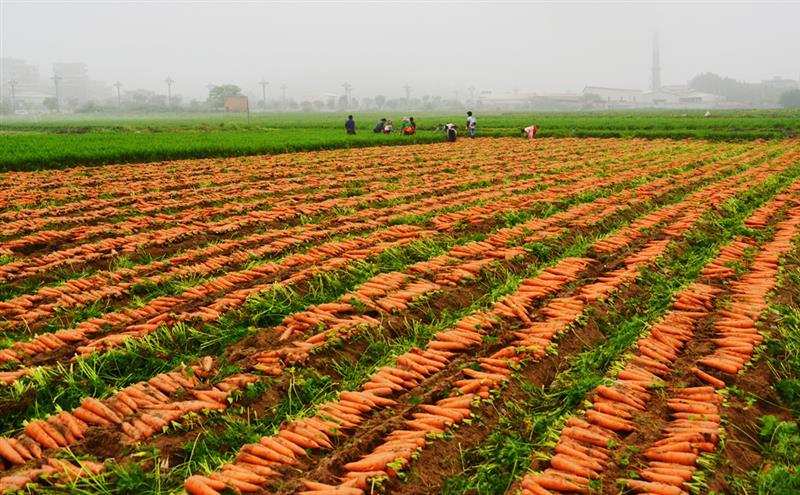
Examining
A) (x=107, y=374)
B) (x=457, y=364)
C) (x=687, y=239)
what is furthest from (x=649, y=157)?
(x=107, y=374)

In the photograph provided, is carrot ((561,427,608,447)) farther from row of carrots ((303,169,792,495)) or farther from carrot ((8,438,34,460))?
carrot ((8,438,34,460))

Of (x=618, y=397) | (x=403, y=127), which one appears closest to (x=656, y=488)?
(x=618, y=397)

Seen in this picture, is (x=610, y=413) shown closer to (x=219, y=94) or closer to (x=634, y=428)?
(x=634, y=428)

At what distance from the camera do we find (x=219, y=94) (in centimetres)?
15812

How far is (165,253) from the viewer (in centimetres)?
714

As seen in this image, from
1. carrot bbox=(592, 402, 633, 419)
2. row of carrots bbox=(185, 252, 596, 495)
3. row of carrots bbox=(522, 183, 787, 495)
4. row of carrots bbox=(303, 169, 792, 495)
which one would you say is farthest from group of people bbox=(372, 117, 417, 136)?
carrot bbox=(592, 402, 633, 419)

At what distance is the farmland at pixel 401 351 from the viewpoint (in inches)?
119

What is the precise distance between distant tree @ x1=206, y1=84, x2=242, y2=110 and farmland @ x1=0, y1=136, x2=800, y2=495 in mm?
149374

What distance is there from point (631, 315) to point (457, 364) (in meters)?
1.91

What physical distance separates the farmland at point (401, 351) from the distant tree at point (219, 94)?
14937 cm

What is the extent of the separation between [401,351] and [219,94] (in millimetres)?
166114

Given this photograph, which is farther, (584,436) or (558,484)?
(584,436)

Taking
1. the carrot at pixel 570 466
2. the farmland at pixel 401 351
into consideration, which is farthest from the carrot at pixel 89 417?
the carrot at pixel 570 466

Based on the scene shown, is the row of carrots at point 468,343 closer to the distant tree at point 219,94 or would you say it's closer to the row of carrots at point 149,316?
the row of carrots at point 149,316
